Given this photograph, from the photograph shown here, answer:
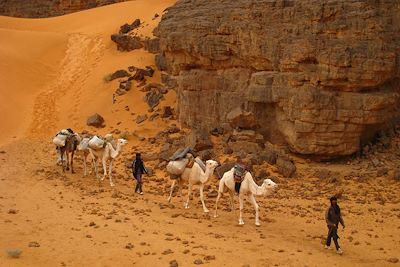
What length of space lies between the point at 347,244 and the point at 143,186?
22.3 ft

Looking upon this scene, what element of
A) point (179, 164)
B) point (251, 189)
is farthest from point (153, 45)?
point (251, 189)

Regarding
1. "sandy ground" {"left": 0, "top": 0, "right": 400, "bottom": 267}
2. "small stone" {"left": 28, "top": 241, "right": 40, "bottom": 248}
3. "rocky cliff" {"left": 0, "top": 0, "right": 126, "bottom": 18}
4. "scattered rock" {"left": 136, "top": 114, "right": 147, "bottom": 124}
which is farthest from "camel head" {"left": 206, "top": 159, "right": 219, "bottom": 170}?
"rocky cliff" {"left": 0, "top": 0, "right": 126, "bottom": 18}

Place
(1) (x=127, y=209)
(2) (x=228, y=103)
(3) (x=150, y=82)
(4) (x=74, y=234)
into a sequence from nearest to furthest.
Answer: (4) (x=74, y=234), (1) (x=127, y=209), (2) (x=228, y=103), (3) (x=150, y=82)

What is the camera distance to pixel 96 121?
22.3 metres

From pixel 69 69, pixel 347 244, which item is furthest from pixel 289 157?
pixel 69 69

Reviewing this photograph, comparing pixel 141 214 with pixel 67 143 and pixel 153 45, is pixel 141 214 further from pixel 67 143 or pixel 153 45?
pixel 153 45

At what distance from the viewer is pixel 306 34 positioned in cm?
1642

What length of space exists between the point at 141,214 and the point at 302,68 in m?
7.34

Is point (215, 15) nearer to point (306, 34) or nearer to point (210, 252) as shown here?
point (306, 34)

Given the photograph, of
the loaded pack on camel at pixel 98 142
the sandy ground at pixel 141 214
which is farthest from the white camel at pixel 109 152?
the sandy ground at pixel 141 214

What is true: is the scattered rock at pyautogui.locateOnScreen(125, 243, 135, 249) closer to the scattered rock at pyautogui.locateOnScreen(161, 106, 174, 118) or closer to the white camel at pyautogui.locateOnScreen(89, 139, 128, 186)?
the white camel at pyautogui.locateOnScreen(89, 139, 128, 186)

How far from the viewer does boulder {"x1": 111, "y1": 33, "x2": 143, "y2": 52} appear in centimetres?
2831

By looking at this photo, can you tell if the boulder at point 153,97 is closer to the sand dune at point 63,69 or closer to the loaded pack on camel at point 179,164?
the sand dune at point 63,69

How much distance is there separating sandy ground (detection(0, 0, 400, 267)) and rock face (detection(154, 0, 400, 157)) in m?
1.51
